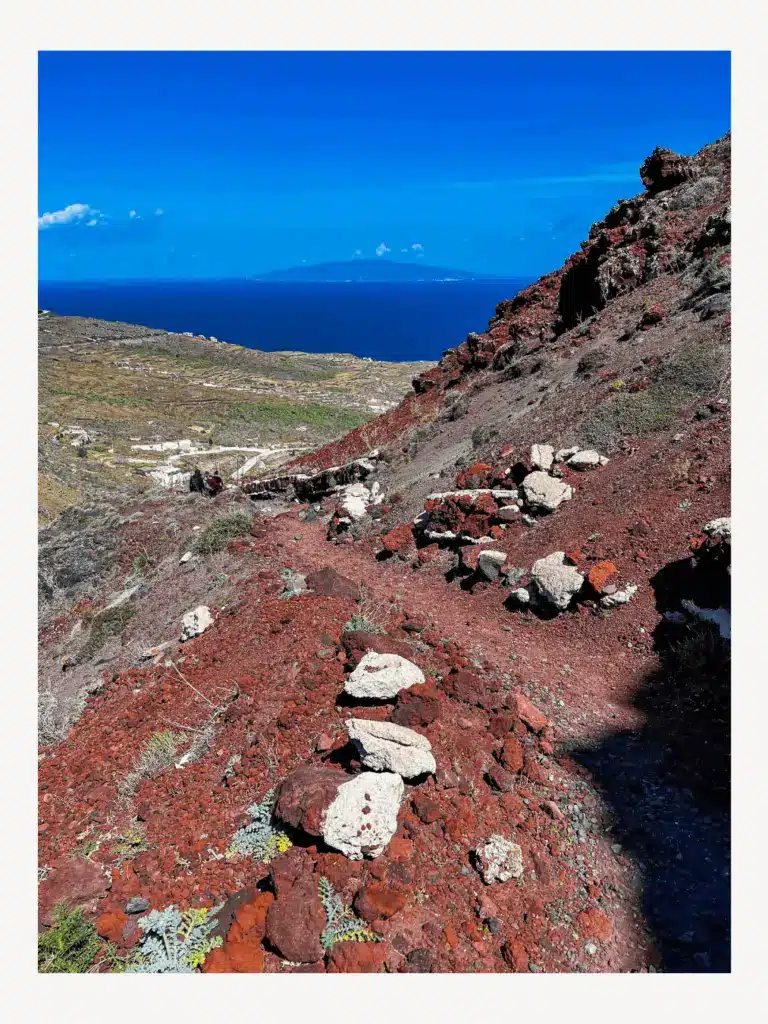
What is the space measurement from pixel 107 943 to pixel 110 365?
8175 cm

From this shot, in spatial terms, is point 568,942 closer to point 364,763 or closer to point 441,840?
point 441,840

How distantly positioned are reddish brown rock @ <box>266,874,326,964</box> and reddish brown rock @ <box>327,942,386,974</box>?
94 mm

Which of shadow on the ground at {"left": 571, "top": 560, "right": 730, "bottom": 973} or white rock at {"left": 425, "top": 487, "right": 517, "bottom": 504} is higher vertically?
white rock at {"left": 425, "top": 487, "right": 517, "bottom": 504}

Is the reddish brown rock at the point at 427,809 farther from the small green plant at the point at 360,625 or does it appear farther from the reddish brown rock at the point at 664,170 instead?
the reddish brown rock at the point at 664,170

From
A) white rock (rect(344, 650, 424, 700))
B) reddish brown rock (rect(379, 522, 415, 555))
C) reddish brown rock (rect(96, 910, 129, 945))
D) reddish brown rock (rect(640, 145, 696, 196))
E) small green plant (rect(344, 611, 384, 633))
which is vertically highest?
reddish brown rock (rect(640, 145, 696, 196))

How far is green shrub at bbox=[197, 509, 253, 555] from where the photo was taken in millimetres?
11539

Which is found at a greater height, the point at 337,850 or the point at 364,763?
the point at 364,763

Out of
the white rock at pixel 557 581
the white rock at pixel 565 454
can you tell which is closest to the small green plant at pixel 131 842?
the white rock at pixel 557 581

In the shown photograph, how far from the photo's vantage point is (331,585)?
27.2 feet

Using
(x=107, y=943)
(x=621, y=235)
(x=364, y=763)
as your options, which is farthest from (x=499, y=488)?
(x=621, y=235)

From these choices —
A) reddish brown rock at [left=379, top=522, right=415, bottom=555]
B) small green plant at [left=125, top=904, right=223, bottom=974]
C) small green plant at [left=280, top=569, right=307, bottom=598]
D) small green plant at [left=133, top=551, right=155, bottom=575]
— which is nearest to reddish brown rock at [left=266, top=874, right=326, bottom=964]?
small green plant at [left=125, top=904, right=223, bottom=974]

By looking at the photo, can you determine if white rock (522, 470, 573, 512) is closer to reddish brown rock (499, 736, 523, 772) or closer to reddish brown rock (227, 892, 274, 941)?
reddish brown rock (499, 736, 523, 772)

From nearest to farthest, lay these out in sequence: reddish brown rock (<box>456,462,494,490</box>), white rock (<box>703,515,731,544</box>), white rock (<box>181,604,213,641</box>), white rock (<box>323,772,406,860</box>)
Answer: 1. white rock (<box>323,772,406,860</box>)
2. white rock (<box>703,515,731,544</box>)
3. white rock (<box>181,604,213,641</box>)
4. reddish brown rock (<box>456,462,494,490</box>)

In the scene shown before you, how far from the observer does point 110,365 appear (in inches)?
2938
